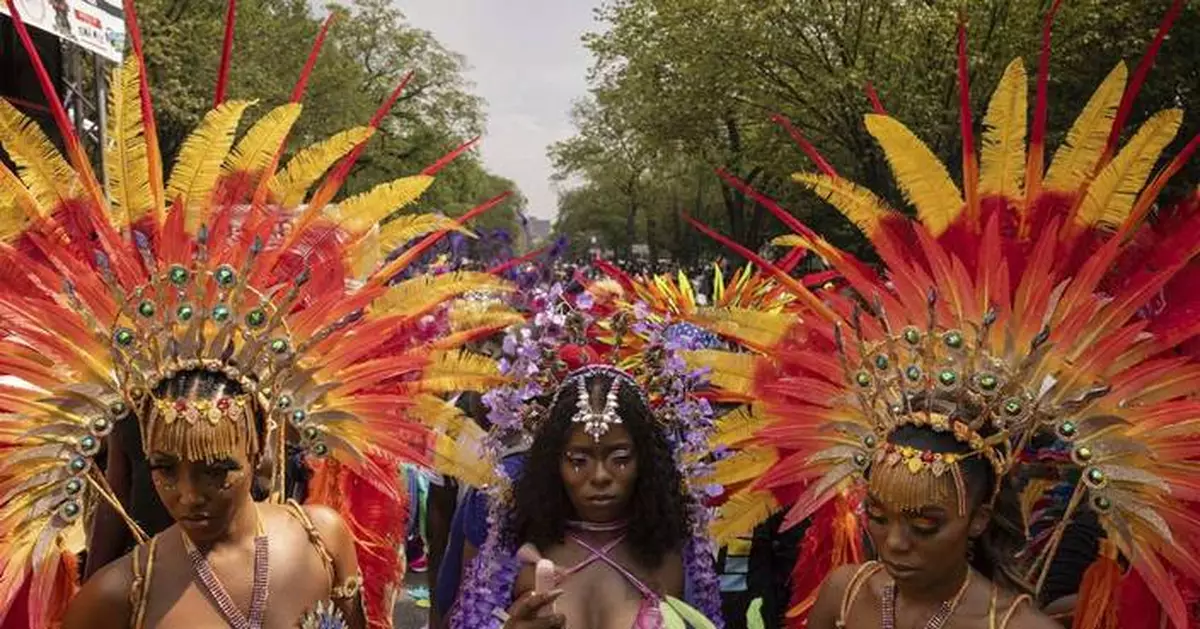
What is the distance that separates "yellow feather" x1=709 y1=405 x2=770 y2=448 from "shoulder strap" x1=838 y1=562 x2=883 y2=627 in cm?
60

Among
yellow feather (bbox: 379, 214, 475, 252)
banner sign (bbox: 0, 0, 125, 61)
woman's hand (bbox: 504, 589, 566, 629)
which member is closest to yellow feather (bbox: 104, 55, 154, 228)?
yellow feather (bbox: 379, 214, 475, 252)

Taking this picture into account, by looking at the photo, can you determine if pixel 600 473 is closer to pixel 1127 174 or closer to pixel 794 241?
pixel 794 241

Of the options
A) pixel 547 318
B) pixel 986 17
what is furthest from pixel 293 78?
pixel 547 318

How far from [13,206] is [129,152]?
33cm

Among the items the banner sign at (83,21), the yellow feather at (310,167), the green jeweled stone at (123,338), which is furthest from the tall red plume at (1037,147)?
the banner sign at (83,21)

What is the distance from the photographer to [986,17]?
21.2 m

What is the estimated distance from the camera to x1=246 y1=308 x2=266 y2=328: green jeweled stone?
9.40 ft

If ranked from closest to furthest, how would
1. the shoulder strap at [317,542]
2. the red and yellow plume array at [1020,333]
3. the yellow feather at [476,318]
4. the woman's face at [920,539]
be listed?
the woman's face at [920,539], the red and yellow plume array at [1020,333], the shoulder strap at [317,542], the yellow feather at [476,318]

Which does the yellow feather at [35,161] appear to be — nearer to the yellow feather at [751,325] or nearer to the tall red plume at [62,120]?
the tall red plume at [62,120]

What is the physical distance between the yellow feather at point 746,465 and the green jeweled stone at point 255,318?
1.40m

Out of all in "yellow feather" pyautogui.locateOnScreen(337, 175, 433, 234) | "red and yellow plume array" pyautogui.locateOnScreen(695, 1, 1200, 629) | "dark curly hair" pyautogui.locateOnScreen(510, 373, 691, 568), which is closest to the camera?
"red and yellow plume array" pyautogui.locateOnScreen(695, 1, 1200, 629)

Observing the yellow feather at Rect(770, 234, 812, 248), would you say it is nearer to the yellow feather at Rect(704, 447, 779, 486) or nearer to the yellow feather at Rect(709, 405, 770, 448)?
the yellow feather at Rect(709, 405, 770, 448)

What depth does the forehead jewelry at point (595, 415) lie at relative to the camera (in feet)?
11.3

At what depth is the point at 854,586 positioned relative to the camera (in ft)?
8.99
